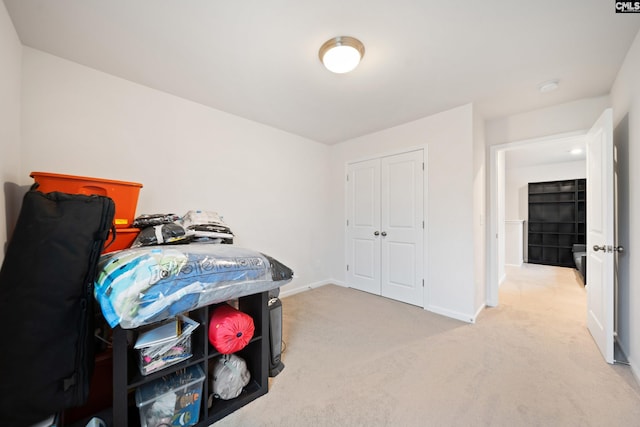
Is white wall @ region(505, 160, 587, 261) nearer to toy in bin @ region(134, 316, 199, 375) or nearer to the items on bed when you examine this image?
the items on bed

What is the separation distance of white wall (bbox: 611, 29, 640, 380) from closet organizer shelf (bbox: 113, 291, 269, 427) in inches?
104

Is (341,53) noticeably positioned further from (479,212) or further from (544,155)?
(544,155)

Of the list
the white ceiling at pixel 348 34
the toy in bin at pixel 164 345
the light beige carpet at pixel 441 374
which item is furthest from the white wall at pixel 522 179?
the toy in bin at pixel 164 345

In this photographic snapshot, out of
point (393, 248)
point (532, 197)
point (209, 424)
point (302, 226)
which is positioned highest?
point (532, 197)

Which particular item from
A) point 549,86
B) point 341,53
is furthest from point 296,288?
point 549,86

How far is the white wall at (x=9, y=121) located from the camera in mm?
1477

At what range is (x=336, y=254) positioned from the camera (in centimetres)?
427

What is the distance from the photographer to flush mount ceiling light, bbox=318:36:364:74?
5.68 ft

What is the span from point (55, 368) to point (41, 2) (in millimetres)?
2056

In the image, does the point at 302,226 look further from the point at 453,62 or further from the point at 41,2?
the point at 41,2

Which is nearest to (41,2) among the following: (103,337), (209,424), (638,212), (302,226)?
(103,337)

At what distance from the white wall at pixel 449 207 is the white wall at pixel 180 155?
1.72 meters

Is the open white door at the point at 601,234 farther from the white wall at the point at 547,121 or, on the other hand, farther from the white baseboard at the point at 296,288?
the white baseboard at the point at 296,288

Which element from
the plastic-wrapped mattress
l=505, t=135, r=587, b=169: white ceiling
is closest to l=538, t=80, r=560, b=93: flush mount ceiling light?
l=505, t=135, r=587, b=169: white ceiling
